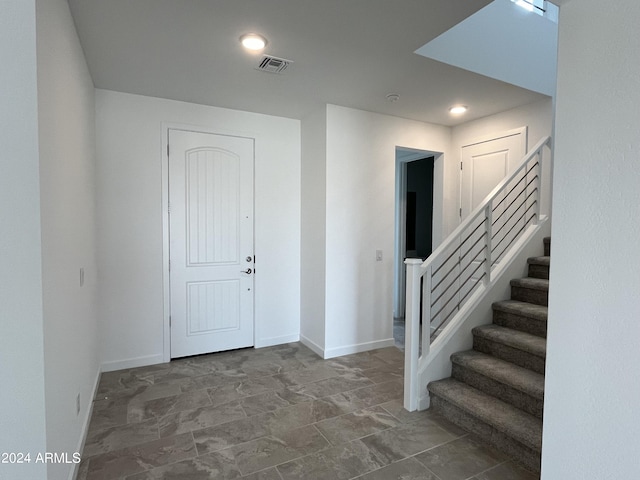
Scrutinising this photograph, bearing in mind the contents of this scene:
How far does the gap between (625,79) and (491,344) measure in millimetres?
2043

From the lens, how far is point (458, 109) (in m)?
3.54

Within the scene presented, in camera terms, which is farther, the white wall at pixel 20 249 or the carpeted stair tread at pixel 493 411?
the carpeted stair tread at pixel 493 411

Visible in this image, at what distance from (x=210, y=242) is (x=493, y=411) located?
2.87 metres

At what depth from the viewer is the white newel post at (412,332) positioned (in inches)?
97.1

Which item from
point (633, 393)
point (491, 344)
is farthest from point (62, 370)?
point (491, 344)

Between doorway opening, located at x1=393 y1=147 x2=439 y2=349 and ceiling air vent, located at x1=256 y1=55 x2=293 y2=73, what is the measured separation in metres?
2.62

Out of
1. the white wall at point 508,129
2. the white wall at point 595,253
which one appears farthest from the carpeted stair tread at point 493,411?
the white wall at point 508,129

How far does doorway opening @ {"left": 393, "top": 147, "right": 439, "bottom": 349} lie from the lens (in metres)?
5.14

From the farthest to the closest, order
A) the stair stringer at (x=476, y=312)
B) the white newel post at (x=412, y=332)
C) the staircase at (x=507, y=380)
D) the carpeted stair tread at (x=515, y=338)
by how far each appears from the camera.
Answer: the stair stringer at (x=476, y=312)
the white newel post at (x=412, y=332)
the carpeted stair tread at (x=515, y=338)
the staircase at (x=507, y=380)

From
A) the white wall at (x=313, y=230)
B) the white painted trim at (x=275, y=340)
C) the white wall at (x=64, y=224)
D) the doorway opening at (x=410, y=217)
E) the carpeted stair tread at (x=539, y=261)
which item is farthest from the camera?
the doorway opening at (x=410, y=217)

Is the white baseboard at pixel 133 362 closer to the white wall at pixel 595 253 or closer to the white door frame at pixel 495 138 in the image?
the white wall at pixel 595 253

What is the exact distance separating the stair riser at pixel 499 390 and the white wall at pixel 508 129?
6.15 ft

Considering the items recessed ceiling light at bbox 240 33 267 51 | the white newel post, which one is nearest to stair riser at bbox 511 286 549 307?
the white newel post

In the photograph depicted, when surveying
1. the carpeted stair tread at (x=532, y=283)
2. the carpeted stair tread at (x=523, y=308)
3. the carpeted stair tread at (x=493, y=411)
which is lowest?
the carpeted stair tread at (x=493, y=411)
